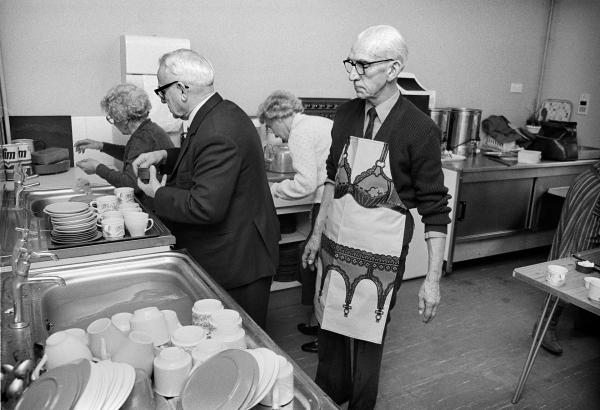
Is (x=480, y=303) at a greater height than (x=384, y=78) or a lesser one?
lesser

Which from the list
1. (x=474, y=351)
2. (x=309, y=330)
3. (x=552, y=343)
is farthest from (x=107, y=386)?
(x=552, y=343)

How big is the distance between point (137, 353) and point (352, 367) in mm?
1375

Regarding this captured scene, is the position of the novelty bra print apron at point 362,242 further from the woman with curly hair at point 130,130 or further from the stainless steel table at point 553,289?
the woman with curly hair at point 130,130

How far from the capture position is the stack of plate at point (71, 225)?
166cm

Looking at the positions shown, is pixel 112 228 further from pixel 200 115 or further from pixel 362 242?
pixel 362 242

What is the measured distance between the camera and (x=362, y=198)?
1827mm

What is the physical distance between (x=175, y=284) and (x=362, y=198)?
0.72 m

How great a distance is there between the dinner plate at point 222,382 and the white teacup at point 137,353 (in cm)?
11

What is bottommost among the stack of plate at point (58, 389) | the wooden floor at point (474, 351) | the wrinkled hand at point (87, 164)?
the wooden floor at point (474, 351)

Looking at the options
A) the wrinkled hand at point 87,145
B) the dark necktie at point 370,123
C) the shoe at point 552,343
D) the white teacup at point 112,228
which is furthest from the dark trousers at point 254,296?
the shoe at point 552,343

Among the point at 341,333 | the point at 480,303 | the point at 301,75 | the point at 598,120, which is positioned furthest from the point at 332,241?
the point at 598,120

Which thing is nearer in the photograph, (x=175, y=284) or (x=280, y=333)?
(x=175, y=284)

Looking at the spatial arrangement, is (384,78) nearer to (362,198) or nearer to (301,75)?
(362,198)

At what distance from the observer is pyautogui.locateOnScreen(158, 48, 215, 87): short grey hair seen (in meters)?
1.75
